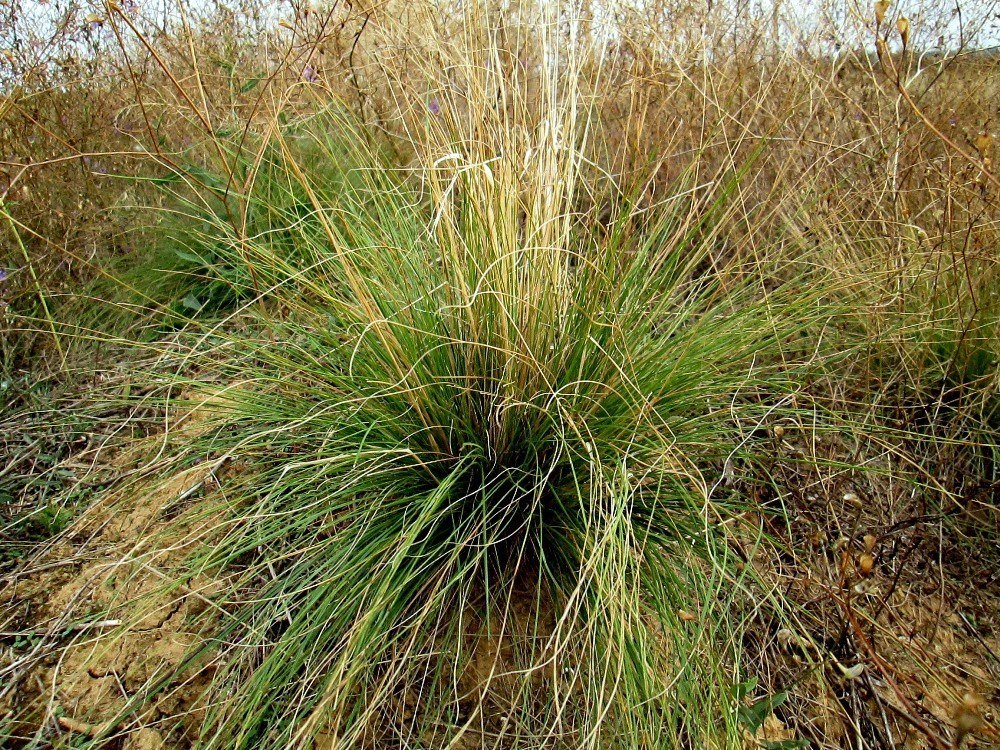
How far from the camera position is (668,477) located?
147cm

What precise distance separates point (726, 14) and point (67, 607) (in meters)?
2.85

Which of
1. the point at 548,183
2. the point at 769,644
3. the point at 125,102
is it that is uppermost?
the point at 125,102

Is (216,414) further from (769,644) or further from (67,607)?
(769,644)

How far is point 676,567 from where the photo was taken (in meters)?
1.48

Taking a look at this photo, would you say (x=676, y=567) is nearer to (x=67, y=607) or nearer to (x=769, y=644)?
(x=769, y=644)

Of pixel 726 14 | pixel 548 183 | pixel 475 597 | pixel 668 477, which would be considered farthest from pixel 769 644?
pixel 726 14

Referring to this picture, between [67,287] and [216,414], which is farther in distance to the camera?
[67,287]

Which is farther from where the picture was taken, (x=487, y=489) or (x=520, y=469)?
(x=487, y=489)

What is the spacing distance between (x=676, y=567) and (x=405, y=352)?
72 cm

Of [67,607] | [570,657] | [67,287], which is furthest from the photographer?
[67,287]

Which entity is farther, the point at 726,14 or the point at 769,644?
the point at 726,14

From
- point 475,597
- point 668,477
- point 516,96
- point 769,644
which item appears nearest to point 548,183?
point 516,96

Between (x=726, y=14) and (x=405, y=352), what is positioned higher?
(x=726, y=14)

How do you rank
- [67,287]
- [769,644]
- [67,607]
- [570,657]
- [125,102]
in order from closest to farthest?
[570,657], [769,644], [67,607], [67,287], [125,102]
